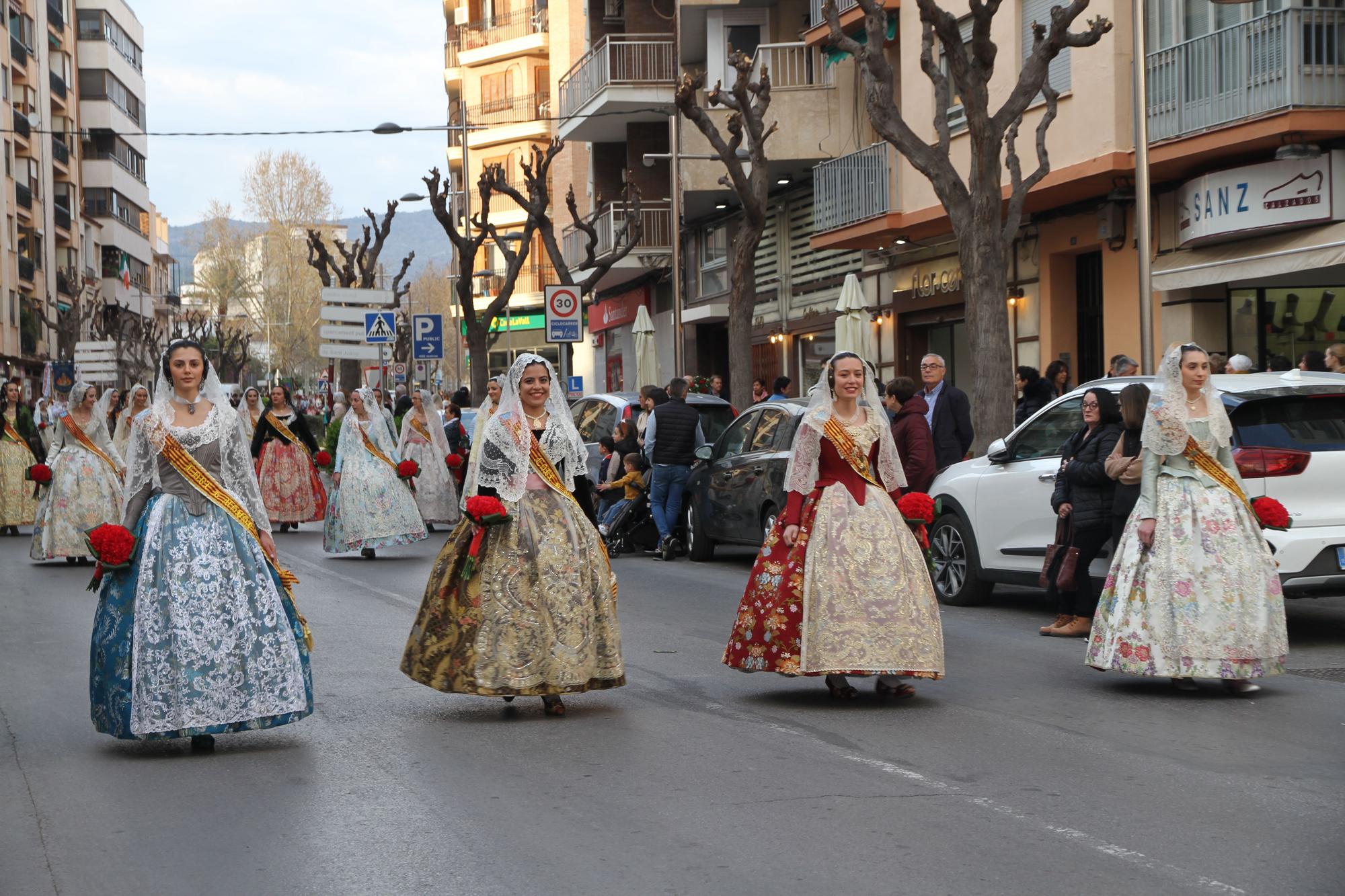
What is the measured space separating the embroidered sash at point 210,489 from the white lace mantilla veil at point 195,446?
0.03 metres

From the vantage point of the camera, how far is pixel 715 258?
3934 centimetres

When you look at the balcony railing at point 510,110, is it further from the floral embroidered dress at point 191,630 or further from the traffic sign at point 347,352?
the floral embroidered dress at point 191,630

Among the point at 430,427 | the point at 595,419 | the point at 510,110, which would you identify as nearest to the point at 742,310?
the point at 595,419

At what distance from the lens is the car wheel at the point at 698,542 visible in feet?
59.9

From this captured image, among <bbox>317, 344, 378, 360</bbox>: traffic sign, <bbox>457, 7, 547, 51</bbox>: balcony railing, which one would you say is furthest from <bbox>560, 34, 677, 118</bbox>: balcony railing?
<bbox>457, 7, 547, 51</bbox>: balcony railing

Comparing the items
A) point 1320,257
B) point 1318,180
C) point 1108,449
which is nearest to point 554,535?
point 1108,449

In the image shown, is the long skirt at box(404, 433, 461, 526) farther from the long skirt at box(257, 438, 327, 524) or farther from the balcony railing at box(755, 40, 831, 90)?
the balcony railing at box(755, 40, 831, 90)

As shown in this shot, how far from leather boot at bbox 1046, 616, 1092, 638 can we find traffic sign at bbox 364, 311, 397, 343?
22.3 metres

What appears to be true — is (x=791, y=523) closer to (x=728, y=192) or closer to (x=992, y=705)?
(x=992, y=705)

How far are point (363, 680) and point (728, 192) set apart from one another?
26.7 metres

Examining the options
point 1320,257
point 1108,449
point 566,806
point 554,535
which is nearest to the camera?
point 566,806

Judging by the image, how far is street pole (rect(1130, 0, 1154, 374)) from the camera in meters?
18.4

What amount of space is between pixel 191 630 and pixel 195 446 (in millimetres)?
867

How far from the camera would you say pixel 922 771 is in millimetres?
7184
